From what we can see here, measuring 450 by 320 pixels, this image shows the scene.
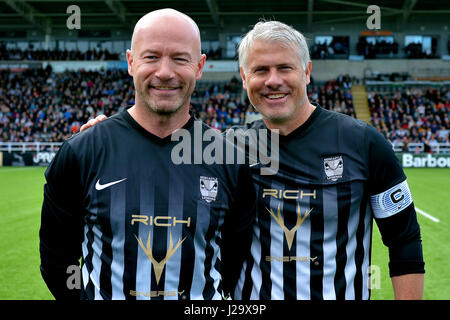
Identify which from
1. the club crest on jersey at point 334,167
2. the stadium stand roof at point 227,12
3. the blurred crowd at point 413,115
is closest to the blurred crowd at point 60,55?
the stadium stand roof at point 227,12

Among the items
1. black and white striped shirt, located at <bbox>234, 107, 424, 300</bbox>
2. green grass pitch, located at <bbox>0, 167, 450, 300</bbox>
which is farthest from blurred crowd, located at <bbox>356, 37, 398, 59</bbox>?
black and white striped shirt, located at <bbox>234, 107, 424, 300</bbox>

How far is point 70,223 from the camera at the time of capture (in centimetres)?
201

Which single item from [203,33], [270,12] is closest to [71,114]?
[203,33]

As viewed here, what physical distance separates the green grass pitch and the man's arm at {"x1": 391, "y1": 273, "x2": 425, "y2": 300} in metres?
2.50

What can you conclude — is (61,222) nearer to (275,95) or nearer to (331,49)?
(275,95)

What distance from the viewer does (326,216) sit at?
7.14 ft

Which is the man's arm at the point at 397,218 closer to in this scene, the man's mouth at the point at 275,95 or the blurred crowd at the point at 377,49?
the man's mouth at the point at 275,95

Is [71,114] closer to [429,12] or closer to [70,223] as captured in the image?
[429,12]

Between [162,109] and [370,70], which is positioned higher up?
[370,70]

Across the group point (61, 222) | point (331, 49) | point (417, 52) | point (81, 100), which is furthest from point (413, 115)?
point (61, 222)

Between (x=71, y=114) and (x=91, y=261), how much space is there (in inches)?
1031

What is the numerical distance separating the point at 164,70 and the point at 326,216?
104 centimetres

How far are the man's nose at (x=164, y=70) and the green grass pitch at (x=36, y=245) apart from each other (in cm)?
353

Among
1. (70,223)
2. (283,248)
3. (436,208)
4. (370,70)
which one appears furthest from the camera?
(370,70)
